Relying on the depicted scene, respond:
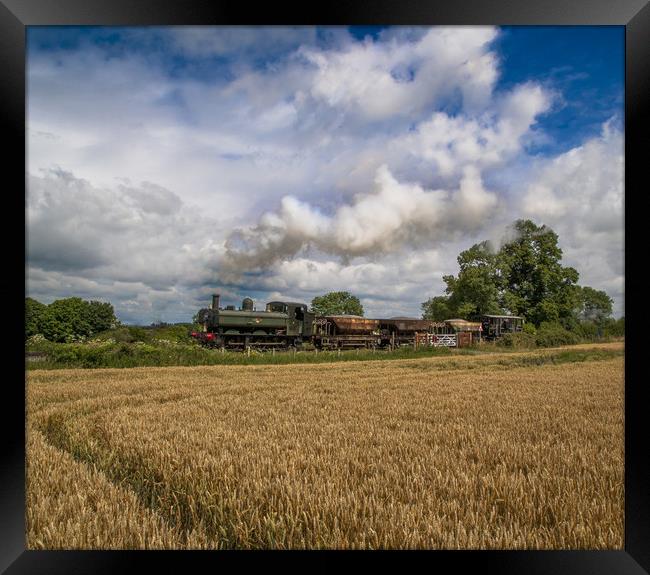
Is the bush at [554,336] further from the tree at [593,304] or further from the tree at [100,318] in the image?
the tree at [100,318]

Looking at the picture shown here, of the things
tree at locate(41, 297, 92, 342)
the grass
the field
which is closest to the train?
the grass

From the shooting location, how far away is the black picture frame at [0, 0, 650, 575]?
2283mm

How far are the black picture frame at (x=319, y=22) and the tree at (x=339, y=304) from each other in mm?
23971

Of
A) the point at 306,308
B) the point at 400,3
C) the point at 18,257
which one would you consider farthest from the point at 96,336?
the point at 400,3

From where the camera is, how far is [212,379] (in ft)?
34.0

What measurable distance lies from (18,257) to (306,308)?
18936mm

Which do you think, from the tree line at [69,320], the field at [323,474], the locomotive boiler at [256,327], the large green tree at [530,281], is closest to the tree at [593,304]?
the large green tree at [530,281]

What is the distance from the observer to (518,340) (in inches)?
770

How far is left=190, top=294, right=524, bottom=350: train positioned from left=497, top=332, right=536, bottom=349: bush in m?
0.26

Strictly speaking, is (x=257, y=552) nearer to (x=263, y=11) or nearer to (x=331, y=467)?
(x=331, y=467)

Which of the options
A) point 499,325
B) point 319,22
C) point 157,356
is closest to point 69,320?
point 157,356

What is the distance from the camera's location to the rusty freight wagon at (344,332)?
22.2 meters

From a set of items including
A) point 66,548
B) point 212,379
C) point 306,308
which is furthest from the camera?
point 306,308

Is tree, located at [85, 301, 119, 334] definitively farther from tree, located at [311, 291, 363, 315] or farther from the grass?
tree, located at [311, 291, 363, 315]
